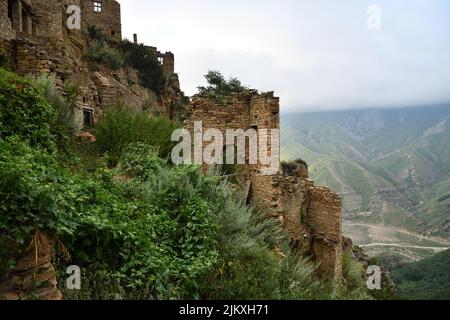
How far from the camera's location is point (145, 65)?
28062 millimetres

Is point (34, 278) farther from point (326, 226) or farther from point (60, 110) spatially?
point (326, 226)

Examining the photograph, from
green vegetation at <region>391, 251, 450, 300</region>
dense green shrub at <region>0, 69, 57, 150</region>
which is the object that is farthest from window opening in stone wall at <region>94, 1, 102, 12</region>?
green vegetation at <region>391, 251, 450, 300</region>

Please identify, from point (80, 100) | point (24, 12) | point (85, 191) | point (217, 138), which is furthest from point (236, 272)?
point (24, 12)

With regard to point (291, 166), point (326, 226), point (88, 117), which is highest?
point (88, 117)

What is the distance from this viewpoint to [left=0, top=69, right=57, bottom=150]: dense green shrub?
672 centimetres

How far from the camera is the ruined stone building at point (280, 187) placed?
34.6 feet

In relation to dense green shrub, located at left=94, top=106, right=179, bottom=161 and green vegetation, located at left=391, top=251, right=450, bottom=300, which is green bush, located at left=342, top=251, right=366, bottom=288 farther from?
green vegetation, located at left=391, top=251, right=450, bottom=300

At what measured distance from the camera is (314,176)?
144875mm

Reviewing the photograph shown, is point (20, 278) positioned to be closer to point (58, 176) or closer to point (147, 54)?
point (58, 176)

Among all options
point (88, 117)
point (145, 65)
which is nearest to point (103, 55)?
point (145, 65)

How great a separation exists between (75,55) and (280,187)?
48.7 ft

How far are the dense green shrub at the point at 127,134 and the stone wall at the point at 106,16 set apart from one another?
19.9 metres

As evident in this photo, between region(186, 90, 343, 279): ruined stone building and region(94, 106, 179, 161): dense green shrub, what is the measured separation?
101cm

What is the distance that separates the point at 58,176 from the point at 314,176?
145 m
